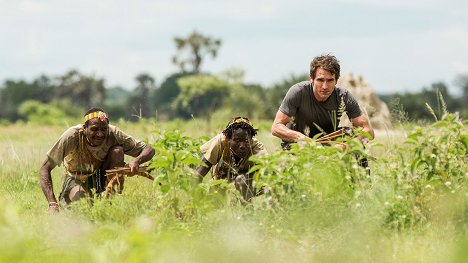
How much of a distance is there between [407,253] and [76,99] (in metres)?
85.9

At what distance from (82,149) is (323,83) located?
222cm

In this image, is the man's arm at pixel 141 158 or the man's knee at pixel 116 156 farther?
the man's knee at pixel 116 156

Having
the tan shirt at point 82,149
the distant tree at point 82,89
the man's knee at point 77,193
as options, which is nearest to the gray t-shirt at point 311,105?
the tan shirt at point 82,149

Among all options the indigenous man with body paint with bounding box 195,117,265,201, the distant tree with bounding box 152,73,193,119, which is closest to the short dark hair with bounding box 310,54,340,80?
A: the indigenous man with body paint with bounding box 195,117,265,201

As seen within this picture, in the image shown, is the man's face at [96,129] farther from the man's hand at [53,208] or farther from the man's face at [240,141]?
the man's face at [240,141]

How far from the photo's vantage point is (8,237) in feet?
9.81

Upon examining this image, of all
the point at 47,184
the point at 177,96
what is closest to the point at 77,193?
the point at 47,184

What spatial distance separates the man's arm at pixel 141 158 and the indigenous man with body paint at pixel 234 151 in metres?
0.50

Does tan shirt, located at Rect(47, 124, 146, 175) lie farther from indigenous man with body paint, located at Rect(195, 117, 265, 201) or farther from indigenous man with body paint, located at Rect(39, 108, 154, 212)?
indigenous man with body paint, located at Rect(195, 117, 265, 201)

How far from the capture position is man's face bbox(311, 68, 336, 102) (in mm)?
6977

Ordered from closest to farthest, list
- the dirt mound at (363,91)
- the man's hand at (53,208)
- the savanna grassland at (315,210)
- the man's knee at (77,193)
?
the savanna grassland at (315,210) < the man's hand at (53,208) < the man's knee at (77,193) < the dirt mound at (363,91)

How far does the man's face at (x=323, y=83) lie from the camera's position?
698 cm

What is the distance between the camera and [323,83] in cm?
703

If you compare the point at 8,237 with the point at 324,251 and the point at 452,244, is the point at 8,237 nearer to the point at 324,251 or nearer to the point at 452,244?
the point at 324,251
